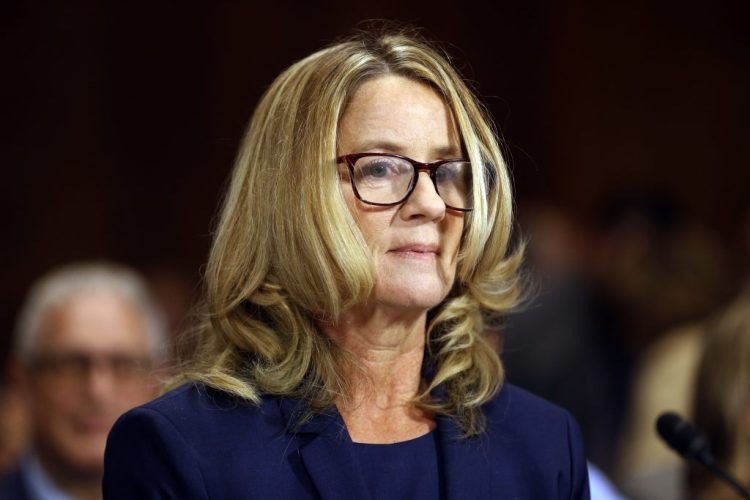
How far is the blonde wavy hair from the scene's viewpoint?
1.91 metres

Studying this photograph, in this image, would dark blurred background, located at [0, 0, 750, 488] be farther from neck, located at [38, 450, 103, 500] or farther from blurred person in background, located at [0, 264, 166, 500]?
neck, located at [38, 450, 103, 500]

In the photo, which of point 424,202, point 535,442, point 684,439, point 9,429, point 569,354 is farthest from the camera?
point 569,354

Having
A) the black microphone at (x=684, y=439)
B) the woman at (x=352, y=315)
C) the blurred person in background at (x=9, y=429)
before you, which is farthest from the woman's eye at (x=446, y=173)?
the blurred person in background at (x=9, y=429)

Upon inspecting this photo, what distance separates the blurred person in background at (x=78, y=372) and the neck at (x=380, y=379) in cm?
116

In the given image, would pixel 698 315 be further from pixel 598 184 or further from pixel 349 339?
pixel 349 339

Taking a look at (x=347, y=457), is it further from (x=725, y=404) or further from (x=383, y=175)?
(x=725, y=404)

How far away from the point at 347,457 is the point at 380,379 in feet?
0.63

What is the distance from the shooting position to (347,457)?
73.7 inches

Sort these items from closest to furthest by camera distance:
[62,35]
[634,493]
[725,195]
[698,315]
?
[634,493] < [698,315] < [62,35] < [725,195]

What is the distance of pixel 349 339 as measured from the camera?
2.01 meters

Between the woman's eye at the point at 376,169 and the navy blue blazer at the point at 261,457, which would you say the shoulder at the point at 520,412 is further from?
the woman's eye at the point at 376,169

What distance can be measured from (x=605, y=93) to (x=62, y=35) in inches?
129

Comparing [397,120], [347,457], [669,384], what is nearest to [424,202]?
[397,120]

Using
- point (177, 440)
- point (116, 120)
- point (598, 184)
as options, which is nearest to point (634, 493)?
point (177, 440)
